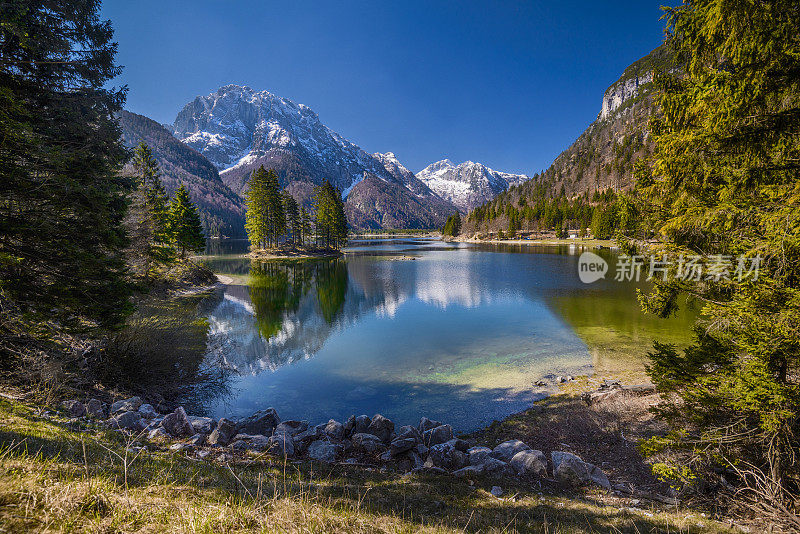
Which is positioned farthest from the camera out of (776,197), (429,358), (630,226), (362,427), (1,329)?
(429,358)

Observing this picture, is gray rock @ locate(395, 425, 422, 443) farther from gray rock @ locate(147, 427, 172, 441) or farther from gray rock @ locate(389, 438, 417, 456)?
gray rock @ locate(147, 427, 172, 441)

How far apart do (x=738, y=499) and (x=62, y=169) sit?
1656 cm

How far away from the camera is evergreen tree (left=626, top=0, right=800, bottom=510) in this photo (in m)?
4.77

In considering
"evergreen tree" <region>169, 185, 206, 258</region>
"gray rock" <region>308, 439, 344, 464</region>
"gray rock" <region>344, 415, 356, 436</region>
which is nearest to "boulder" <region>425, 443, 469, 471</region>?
"gray rock" <region>308, 439, 344, 464</region>

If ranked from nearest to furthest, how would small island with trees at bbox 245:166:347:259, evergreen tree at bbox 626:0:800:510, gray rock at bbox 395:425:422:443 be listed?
evergreen tree at bbox 626:0:800:510
gray rock at bbox 395:425:422:443
small island with trees at bbox 245:166:347:259

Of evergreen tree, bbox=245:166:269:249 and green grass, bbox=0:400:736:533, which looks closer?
green grass, bbox=0:400:736:533

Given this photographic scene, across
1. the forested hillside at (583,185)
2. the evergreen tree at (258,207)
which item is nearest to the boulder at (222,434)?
the evergreen tree at (258,207)

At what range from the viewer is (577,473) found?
6562 millimetres

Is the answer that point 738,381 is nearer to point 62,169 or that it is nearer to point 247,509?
point 247,509

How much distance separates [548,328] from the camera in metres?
20.1

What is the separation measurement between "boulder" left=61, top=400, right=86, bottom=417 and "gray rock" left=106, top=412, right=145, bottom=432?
3.09ft

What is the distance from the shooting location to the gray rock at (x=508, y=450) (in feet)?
24.9

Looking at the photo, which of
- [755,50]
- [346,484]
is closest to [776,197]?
[755,50]

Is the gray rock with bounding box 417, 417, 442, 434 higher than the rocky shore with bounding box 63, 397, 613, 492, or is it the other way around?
the rocky shore with bounding box 63, 397, 613, 492
